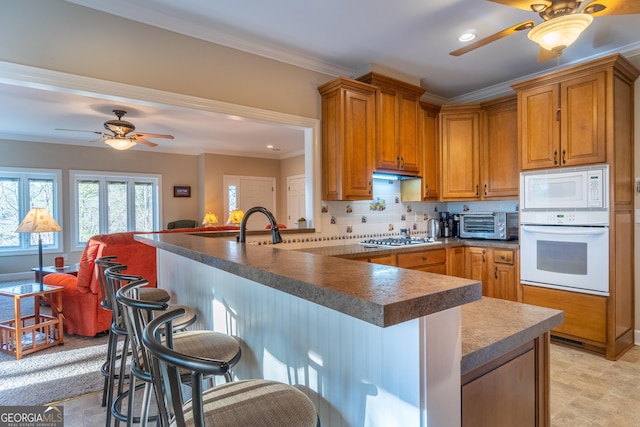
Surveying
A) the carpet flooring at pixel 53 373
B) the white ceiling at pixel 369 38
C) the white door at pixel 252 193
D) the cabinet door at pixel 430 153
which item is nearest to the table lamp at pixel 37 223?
the carpet flooring at pixel 53 373

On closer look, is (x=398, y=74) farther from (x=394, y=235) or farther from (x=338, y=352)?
(x=338, y=352)

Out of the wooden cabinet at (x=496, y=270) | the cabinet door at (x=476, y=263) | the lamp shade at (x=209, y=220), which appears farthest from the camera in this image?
the lamp shade at (x=209, y=220)

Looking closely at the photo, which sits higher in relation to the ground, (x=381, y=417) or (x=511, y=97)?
(x=511, y=97)

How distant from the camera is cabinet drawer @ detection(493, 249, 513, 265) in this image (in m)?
3.46

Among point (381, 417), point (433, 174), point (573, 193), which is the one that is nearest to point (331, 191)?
point (433, 174)

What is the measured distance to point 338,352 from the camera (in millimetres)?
972

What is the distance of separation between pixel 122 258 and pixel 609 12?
13.3 feet

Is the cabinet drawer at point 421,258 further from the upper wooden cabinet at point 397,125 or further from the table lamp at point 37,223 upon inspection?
the table lamp at point 37,223

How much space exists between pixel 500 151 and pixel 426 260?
1543 mm

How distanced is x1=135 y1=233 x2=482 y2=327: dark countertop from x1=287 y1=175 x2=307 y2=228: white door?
6.74m

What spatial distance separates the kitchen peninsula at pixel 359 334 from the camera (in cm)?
68

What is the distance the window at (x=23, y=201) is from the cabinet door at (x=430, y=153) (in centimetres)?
652

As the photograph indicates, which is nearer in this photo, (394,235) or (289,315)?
(289,315)

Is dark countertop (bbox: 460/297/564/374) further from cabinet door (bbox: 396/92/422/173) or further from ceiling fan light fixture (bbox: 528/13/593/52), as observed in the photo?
cabinet door (bbox: 396/92/422/173)
